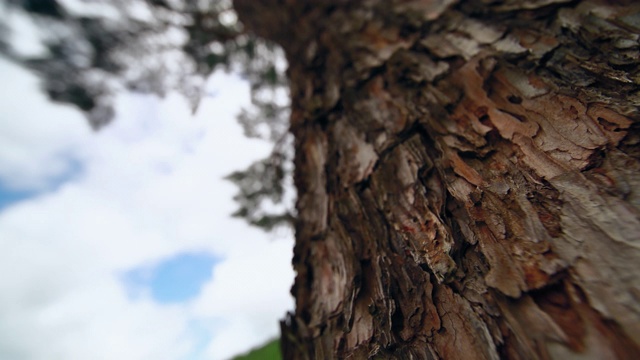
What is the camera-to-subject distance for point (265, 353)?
7184 mm

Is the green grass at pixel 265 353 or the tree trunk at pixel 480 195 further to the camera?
the green grass at pixel 265 353

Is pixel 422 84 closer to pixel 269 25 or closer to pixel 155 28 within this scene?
pixel 269 25

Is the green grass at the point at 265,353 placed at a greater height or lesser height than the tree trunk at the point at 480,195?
lesser

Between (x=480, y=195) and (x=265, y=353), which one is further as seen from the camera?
(x=265, y=353)

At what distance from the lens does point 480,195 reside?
122 centimetres

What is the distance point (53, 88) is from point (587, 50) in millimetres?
4246

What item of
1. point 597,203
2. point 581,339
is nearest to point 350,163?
point 597,203

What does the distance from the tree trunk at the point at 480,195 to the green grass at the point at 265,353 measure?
6.03 meters

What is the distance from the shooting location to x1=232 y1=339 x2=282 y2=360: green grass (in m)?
6.85

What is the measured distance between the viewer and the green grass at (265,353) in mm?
6853

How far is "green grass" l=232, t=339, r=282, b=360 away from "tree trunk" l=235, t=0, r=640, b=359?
6032mm

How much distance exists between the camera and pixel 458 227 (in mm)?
1234

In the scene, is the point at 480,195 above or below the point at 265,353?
above

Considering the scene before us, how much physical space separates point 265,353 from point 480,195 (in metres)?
7.40
